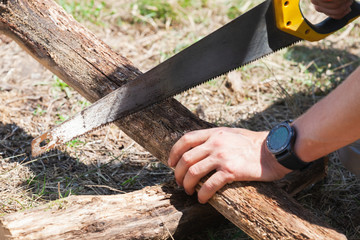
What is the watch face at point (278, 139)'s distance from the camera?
2.09 meters

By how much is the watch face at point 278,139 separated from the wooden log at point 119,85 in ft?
0.73

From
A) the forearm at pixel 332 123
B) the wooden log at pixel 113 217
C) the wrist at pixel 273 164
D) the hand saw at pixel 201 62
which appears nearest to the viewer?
the forearm at pixel 332 123

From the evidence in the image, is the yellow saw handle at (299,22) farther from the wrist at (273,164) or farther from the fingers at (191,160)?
the fingers at (191,160)

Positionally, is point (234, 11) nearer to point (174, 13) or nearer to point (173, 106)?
point (174, 13)

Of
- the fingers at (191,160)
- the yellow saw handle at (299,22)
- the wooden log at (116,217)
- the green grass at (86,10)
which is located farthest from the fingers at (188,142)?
the green grass at (86,10)

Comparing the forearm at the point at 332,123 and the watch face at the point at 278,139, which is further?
the watch face at the point at 278,139

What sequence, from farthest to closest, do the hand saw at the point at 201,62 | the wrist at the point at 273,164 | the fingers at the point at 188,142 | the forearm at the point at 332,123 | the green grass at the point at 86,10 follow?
the green grass at the point at 86,10 < the hand saw at the point at 201,62 < the fingers at the point at 188,142 < the wrist at the point at 273,164 < the forearm at the point at 332,123

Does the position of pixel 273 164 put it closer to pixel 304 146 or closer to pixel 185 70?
pixel 304 146

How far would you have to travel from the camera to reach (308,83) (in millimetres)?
4094

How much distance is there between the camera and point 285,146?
2.07 m

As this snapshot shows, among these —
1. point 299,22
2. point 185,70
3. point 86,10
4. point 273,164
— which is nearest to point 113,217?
point 273,164

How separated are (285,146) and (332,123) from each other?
0.81 ft

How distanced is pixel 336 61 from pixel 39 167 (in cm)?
308

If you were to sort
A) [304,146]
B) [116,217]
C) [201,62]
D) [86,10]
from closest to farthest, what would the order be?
[304,146] < [116,217] < [201,62] < [86,10]
